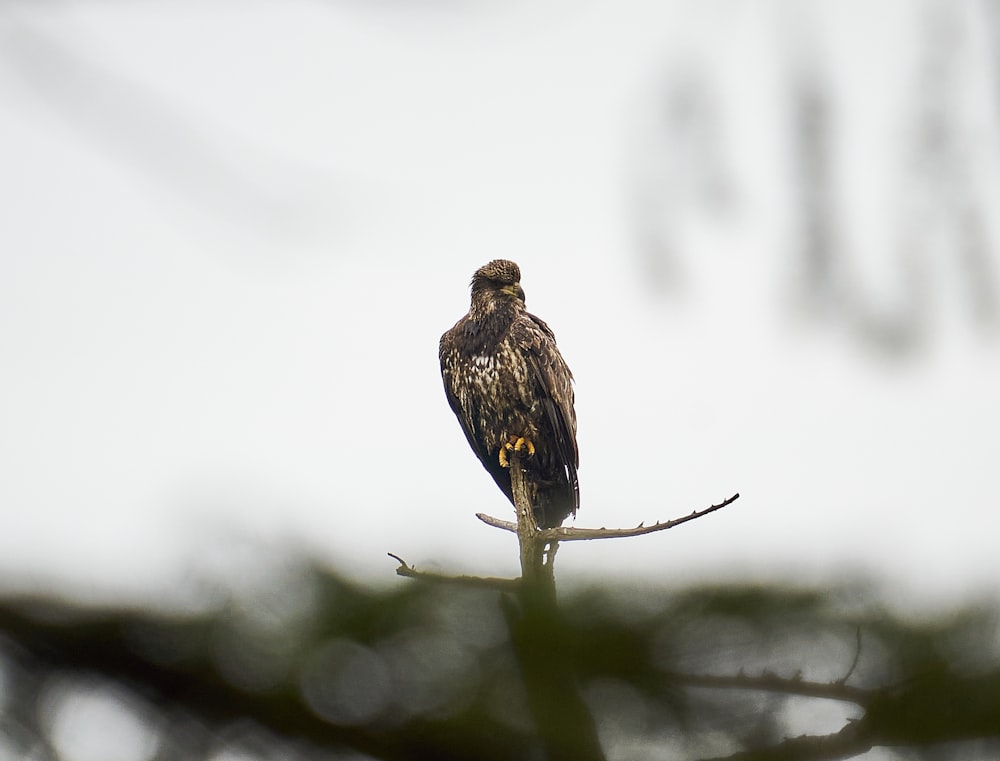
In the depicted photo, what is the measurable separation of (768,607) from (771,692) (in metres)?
0.09

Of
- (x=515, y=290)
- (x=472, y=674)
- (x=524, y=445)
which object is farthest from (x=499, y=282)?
(x=472, y=674)

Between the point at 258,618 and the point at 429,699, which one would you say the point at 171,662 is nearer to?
the point at 258,618

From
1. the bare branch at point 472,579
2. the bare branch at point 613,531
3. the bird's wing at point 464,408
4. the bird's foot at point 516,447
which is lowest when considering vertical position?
the bare branch at point 472,579

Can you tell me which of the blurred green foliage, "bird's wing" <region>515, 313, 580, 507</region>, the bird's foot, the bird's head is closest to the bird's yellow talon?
the bird's foot

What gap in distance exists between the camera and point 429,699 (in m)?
0.81

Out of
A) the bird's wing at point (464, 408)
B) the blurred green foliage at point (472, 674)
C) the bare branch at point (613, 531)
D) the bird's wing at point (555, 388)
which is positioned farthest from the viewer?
the bird's wing at point (464, 408)

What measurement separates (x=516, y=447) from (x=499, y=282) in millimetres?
1262

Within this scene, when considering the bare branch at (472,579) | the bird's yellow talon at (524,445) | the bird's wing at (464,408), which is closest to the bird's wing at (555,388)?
the bird's yellow talon at (524,445)

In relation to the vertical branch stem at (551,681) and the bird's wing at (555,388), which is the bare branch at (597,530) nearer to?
the bird's wing at (555,388)

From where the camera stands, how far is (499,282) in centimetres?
731

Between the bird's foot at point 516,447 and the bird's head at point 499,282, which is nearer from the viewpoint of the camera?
the bird's foot at point 516,447

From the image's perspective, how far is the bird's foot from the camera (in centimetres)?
677

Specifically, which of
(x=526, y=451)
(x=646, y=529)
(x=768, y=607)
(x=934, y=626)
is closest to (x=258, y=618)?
(x=768, y=607)

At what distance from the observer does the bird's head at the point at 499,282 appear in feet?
23.8
